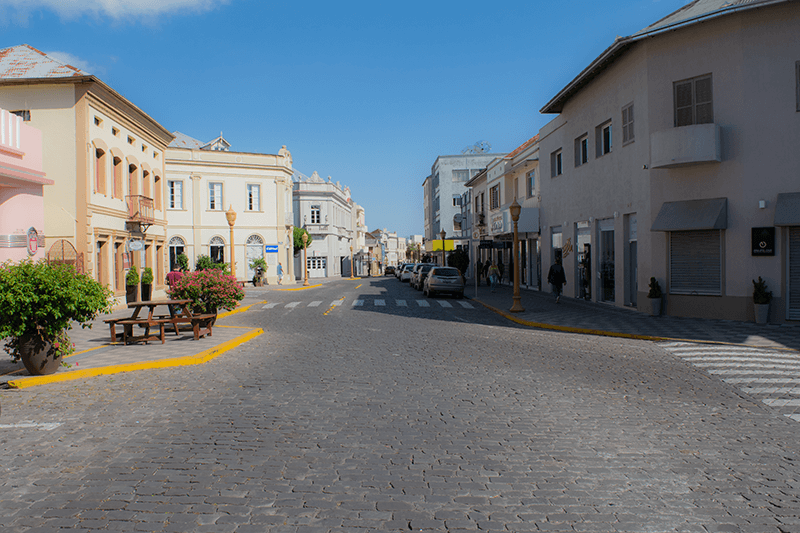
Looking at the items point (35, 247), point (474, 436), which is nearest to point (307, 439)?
point (474, 436)

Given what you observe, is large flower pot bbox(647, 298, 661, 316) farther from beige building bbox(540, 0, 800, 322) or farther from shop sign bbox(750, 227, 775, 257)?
shop sign bbox(750, 227, 775, 257)

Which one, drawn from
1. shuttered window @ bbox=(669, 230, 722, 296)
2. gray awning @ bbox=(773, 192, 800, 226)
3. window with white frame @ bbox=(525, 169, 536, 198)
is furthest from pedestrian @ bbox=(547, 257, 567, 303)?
window with white frame @ bbox=(525, 169, 536, 198)

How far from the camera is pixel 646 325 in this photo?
16.4 metres

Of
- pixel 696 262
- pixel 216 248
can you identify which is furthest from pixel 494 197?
pixel 696 262

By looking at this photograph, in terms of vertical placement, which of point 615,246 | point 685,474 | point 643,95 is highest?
point 643,95

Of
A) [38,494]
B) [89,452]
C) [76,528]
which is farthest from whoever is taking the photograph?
[89,452]

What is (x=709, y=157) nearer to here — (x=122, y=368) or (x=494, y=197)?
(x=122, y=368)

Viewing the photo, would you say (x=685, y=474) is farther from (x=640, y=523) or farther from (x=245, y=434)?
(x=245, y=434)

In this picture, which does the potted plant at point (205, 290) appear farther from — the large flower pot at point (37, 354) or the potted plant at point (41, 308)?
the large flower pot at point (37, 354)

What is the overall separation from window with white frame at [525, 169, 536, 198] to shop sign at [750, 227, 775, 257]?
18053 millimetres

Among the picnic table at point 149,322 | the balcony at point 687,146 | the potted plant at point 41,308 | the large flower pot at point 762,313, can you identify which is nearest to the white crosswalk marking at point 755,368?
the large flower pot at point 762,313

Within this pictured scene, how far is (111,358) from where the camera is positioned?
11.1 meters

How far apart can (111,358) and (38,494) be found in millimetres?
6819

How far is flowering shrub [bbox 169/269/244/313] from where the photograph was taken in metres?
15.5
